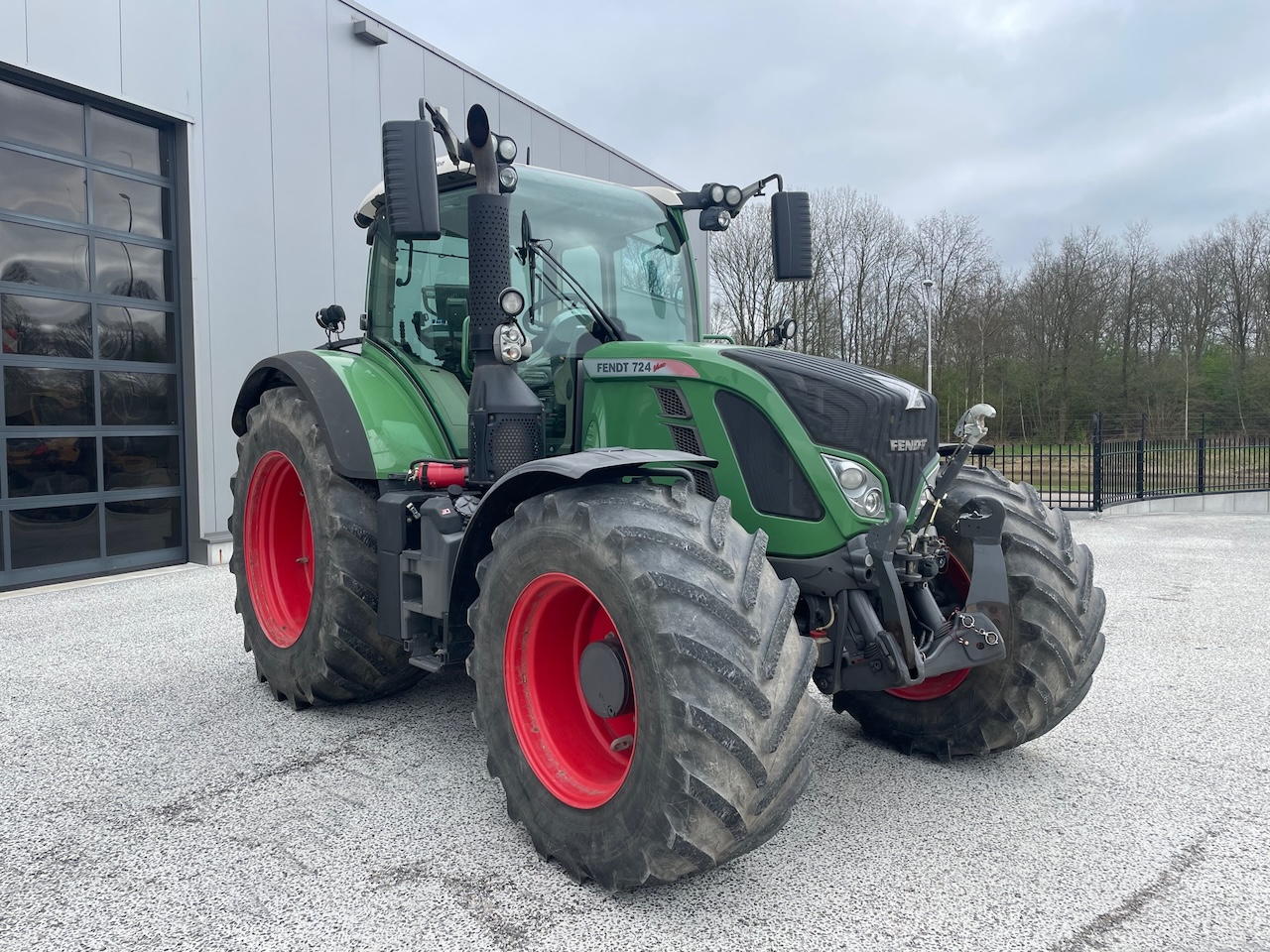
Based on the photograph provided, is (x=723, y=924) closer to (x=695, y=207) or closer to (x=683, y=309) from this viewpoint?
(x=683, y=309)

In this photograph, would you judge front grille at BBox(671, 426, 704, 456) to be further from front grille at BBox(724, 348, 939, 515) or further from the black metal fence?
the black metal fence

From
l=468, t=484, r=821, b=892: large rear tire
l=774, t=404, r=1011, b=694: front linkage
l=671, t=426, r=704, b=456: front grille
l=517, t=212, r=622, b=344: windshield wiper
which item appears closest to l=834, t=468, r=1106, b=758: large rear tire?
l=774, t=404, r=1011, b=694: front linkage

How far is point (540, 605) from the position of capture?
284 centimetres

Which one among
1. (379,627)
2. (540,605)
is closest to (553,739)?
(540,605)

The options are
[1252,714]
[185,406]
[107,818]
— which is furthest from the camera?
[185,406]

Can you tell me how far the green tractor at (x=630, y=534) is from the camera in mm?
2348

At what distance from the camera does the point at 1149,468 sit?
15797 millimetres

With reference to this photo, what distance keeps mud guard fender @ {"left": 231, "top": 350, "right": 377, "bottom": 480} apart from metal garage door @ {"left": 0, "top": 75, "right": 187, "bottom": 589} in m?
4.44

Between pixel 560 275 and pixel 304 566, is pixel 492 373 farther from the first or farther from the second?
pixel 304 566

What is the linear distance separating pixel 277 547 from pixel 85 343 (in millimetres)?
4611

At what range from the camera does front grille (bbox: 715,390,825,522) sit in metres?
2.89

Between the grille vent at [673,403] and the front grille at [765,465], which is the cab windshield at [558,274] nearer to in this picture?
the grille vent at [673,403]

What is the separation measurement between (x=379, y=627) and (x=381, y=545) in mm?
353

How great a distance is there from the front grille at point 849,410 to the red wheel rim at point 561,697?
92 centimetres
